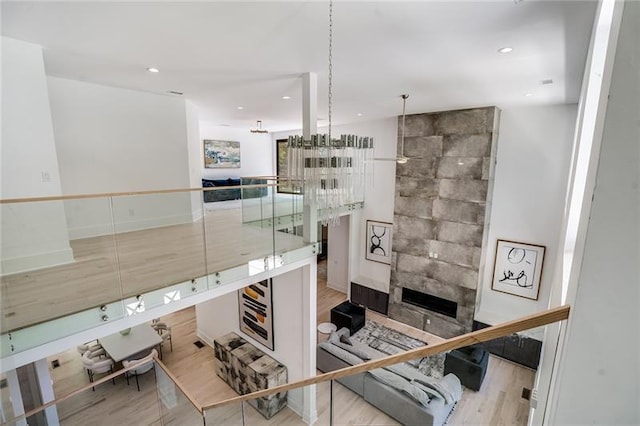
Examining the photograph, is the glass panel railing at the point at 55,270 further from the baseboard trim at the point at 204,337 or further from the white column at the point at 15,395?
the baseboard trim at the point at 204,337

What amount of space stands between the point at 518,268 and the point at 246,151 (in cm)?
907

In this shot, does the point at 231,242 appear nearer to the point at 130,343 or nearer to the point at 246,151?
the point at 130,343

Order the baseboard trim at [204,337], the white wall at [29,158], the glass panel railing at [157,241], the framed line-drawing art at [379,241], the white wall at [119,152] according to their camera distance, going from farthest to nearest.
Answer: the framed line-drawing art at [379,241]
the baseboard trim at [204,337]
the white wall at [119,152]
the glass panel railing at [157,241]
the white wall at [29,158]

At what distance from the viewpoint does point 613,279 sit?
2.27 ft

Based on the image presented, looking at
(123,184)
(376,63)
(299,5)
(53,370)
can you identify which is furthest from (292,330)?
(53,370)

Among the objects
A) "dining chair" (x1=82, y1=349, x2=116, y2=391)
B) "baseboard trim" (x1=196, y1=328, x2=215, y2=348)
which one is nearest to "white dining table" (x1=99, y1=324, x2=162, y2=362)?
"dining chair" (x1=82, y1=349, x2=116, y2=391)

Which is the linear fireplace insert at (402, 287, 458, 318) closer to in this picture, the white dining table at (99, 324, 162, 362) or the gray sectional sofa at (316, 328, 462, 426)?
the gray sectional sofa at (316, 328, 462, 426)

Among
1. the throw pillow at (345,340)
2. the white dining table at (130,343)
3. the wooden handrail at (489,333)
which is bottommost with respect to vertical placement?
the white dining table at (130,343)

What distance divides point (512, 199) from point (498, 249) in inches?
46.0

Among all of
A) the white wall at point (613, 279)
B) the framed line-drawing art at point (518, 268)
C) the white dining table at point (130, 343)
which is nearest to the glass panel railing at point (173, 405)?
the white dining table at point (130, 343)

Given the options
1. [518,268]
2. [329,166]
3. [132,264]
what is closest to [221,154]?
[132,264]

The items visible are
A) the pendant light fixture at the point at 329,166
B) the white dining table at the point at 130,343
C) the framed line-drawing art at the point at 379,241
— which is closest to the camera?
the pendant light fixture at the point at 329,166

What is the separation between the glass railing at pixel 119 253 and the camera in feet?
8.98

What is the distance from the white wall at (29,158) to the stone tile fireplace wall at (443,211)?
6.51m
